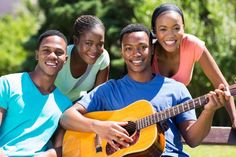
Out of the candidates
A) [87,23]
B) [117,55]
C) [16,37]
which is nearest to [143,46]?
[87,23]

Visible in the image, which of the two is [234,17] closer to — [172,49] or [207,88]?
[207,88]

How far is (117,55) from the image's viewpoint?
1236 centimetres

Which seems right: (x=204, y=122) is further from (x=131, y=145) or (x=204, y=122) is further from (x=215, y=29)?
(x=215, y=29)

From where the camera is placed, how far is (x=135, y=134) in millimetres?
3561

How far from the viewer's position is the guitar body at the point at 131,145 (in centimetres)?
343

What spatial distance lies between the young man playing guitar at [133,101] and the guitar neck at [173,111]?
0.17 ft

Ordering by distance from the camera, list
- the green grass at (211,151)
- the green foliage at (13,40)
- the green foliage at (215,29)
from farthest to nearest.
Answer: the green foliage at (13,40), the green foliage at (215,29), the green grass at (211,151)

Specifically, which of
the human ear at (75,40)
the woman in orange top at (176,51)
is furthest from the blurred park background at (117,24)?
the woman in orange top at (176,51)

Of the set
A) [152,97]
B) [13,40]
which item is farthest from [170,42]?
[13,40]

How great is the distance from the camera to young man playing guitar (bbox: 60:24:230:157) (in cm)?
356

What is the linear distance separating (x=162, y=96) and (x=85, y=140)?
599mm

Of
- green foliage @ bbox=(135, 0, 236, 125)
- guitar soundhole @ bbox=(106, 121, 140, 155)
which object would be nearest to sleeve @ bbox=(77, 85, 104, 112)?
guitar soundhole @ bbox=(106, 121, 140, 155)

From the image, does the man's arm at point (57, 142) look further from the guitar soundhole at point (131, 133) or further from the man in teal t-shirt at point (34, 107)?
the guitar soundhole at point (131, 133)

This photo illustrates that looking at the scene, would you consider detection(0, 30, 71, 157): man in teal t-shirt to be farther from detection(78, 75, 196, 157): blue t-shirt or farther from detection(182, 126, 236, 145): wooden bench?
detection(182, 126, 236, 145): wooden bench
